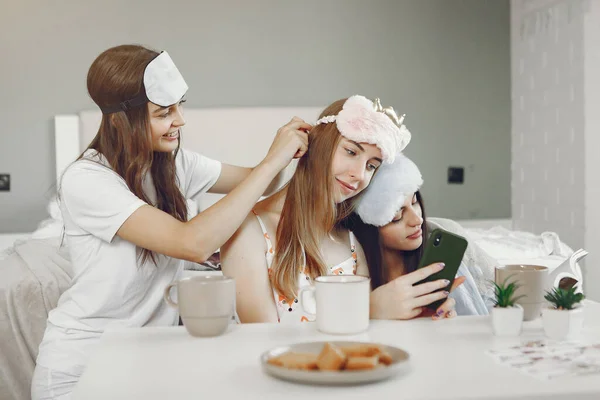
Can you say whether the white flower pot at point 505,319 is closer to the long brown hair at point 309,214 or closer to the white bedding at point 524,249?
the long brown hair at point 309,214

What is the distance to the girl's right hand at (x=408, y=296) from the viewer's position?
1.27 m

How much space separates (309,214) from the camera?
155 cm

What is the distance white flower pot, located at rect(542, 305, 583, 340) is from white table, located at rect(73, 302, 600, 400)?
0.02m

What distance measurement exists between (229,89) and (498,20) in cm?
165

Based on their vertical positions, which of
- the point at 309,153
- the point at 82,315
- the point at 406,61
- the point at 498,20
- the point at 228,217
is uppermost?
the point at 498,20

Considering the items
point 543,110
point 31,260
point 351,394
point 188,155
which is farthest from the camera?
point 543,110

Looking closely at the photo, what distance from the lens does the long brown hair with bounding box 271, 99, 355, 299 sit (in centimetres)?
150

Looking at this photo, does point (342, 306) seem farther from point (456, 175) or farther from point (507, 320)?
point (456, 175)

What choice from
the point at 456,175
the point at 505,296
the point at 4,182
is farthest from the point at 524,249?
the point at 4,182

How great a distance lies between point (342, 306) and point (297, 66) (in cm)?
308

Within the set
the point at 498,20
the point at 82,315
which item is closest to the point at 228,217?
the point at 82,315

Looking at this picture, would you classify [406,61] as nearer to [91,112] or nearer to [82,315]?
[91,112]

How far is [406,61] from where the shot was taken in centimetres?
417

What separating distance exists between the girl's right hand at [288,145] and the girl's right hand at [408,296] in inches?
13.9
